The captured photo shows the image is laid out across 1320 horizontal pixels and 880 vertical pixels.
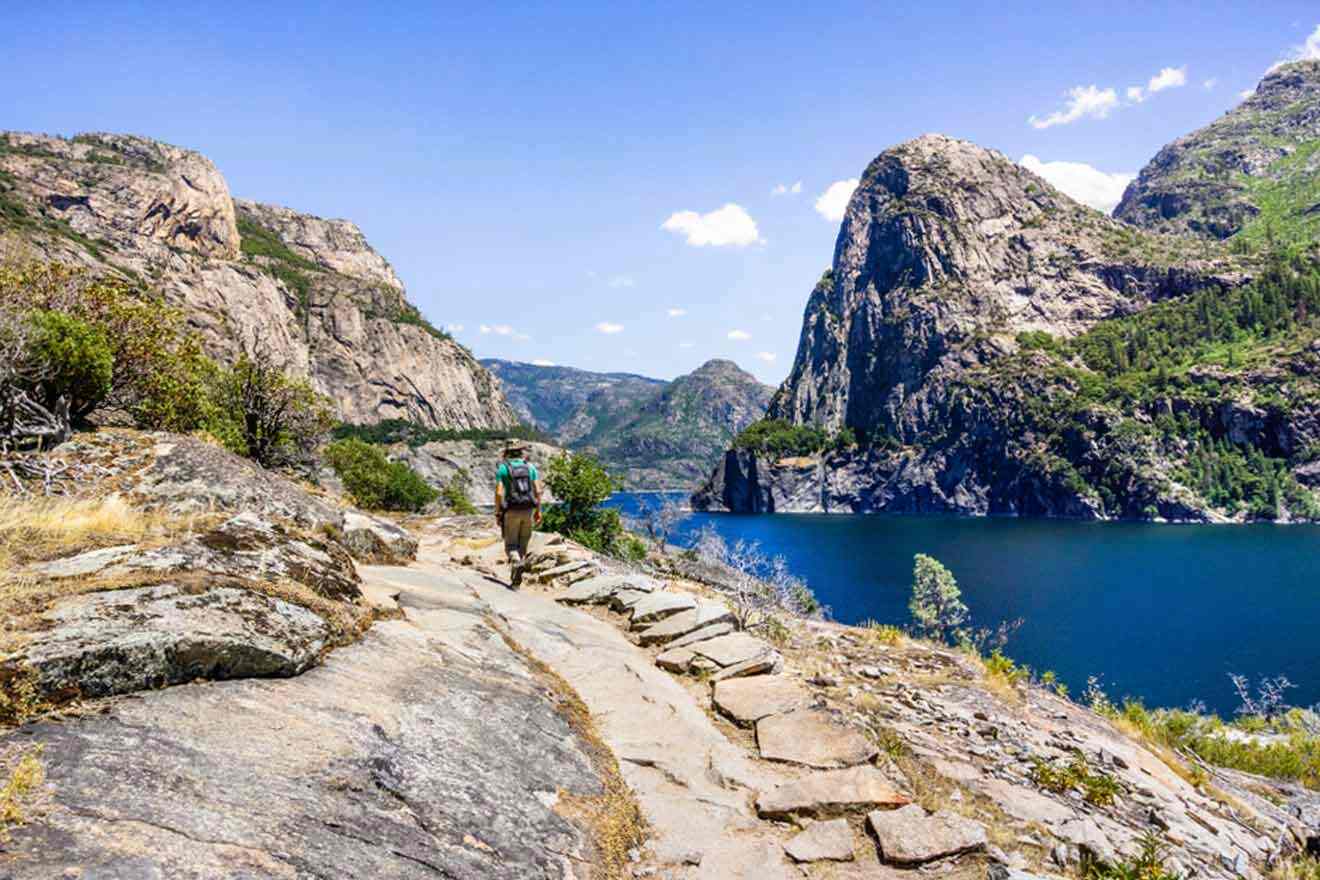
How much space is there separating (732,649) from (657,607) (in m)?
2.63

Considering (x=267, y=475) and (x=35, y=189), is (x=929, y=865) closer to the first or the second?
(x=267, y=475)

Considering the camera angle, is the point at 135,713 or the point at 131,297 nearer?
the point at 135,713

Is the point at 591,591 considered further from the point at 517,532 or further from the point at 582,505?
the point at 582,505

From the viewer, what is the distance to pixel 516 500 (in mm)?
14742

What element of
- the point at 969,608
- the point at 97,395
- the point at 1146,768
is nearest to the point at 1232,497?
the point at 969,608

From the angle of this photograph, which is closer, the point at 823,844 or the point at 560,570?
the point at 823,844

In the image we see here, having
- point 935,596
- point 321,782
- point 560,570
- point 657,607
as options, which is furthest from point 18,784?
point 935,596

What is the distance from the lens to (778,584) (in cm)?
5284

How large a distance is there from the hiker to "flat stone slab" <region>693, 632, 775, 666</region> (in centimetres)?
459

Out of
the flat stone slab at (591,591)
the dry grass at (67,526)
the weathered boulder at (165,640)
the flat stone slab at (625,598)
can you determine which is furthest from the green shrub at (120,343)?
the weathered boulder at (165,640)

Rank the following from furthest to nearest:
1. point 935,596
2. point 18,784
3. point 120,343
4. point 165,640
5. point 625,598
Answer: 1. point 935,596
2. point 120,343
3. point 625,598
4. point 165,640
5. point 18,784

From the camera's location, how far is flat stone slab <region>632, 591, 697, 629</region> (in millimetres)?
13789

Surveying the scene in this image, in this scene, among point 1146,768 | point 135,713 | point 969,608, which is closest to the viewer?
point 135,713

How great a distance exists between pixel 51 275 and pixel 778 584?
149 ft
